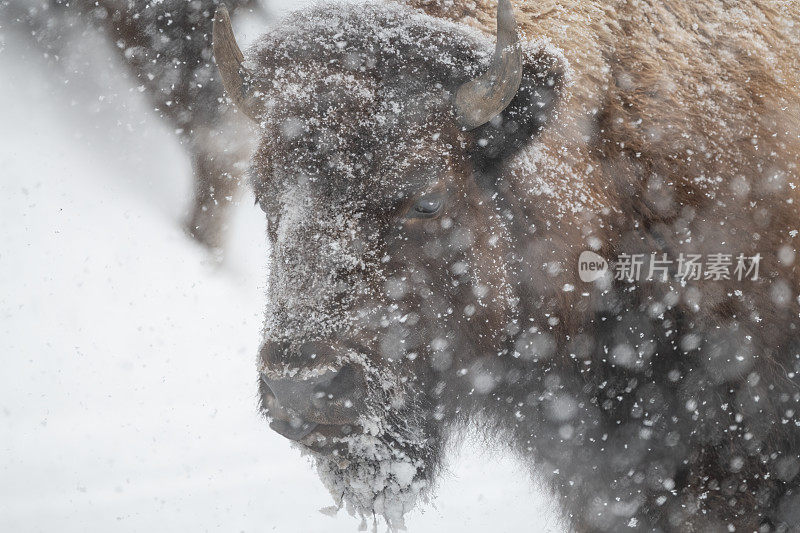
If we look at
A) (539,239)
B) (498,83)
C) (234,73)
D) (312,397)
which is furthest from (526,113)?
A: (312,397)

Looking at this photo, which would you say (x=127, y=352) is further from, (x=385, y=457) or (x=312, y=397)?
(x=312, y=397)

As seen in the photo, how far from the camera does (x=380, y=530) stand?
527 centimetres

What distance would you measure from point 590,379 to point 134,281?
19.8 feet

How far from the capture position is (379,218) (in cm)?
233

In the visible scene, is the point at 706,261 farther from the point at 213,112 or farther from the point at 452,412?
the point at 213,112

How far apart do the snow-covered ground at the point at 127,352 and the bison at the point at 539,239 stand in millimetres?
A: 1763

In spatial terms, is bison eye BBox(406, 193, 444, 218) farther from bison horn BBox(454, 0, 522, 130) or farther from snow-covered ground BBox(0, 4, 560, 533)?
snow-covered ground BBox(0, 4, 560, 533)

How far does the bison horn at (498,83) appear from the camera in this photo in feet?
7.11

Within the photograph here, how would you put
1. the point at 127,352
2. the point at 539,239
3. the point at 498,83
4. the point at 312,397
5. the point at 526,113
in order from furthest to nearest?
1. the point at 127,352
2. the point at 539,239
3. the point at 526,113
4. the point at 498,83
5. the point at 312,397

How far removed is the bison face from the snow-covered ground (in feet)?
7.16

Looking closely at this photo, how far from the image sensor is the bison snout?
2.08 meters

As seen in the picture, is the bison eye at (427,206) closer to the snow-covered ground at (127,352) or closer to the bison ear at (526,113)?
the bison ear at (526,113)

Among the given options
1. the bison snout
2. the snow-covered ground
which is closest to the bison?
the bison snout

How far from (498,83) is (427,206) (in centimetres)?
50
